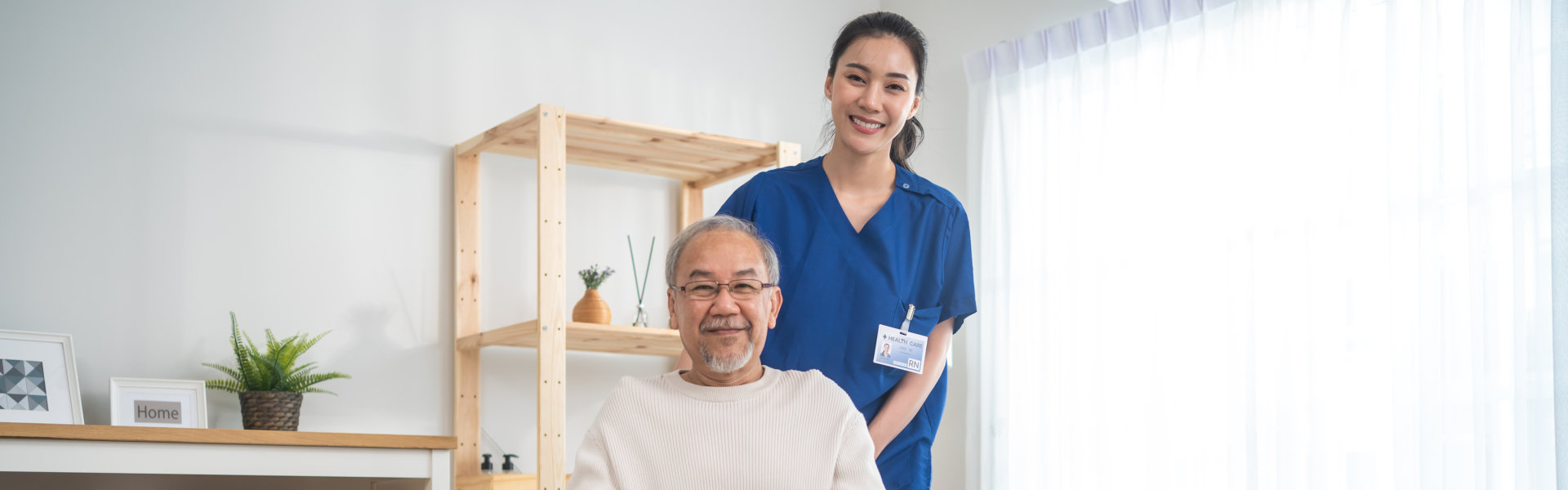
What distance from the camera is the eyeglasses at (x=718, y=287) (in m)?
1.53

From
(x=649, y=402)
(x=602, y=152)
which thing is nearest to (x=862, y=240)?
(x=649, y=402)

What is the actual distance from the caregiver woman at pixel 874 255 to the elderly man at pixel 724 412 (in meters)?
0.16

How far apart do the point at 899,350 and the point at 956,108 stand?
2388 mm

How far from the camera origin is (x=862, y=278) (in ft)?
5.82

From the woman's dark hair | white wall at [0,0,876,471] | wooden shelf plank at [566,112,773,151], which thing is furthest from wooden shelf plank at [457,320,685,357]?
the woman's dark hair

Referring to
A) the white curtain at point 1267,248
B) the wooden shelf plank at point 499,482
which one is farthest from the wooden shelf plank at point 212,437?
the white curtain at point 1267,248

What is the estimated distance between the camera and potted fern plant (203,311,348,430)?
287 cm

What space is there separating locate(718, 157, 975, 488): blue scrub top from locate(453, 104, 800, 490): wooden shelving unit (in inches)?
52.8

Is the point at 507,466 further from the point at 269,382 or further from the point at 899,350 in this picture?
the point at 899,350

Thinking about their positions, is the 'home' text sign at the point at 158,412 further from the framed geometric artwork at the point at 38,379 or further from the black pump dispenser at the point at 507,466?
the black pump dispenser at the point at 507,466

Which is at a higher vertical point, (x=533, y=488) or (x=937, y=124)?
(x=937, y=124)

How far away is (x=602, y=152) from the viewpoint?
350 cm

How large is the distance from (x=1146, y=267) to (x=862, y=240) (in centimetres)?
174

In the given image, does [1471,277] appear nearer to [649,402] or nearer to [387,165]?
[649,402]
